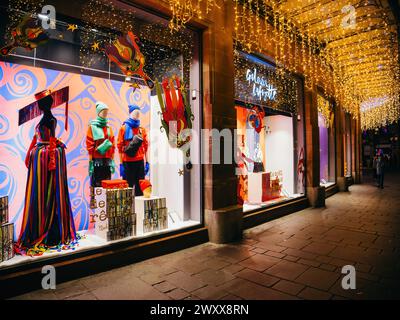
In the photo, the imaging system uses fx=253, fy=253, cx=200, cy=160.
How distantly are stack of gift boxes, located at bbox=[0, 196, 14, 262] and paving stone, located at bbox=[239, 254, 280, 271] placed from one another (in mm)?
3086

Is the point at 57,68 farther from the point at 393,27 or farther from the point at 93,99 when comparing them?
the point at 393,27

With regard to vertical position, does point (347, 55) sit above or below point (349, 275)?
above

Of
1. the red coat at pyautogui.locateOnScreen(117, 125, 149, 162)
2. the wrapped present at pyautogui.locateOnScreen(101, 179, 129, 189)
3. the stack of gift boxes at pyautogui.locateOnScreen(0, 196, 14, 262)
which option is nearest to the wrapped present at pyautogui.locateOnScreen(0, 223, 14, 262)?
the stack of gift boxes at pyautogui.locateOnScreen(0, 196, 14, 262)

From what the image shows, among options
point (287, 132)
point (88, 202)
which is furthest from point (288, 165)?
point (88, 202)

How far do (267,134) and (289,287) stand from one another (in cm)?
625

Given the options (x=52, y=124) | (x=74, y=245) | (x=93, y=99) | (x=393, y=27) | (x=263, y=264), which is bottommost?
(x=263, y=264)

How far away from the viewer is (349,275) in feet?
10.9

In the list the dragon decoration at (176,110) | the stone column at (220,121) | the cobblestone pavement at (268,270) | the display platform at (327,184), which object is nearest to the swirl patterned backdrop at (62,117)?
the dragon decoration at (176,110)

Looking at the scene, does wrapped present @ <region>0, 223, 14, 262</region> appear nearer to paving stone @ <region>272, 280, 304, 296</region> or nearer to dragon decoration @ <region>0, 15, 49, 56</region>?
dragon decoration @ <region>0, 15, 49, 56</region>

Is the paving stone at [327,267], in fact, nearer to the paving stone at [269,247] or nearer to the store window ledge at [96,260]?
the paving stone at [269,247]

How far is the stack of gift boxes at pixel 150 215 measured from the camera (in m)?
4.30

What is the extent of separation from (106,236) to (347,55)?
33.5ft

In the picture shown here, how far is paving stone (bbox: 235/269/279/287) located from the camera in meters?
3.17

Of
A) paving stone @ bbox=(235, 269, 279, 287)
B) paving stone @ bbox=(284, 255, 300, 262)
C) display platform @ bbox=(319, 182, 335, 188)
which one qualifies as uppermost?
display platform @ bbox=(319, 182, 335, 188)
